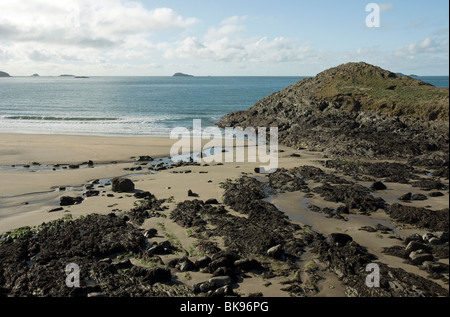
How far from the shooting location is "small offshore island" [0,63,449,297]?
434 inches

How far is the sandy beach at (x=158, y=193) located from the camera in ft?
40.9

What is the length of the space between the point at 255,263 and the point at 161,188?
10.9 meters

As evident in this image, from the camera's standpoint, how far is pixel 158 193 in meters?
20.6

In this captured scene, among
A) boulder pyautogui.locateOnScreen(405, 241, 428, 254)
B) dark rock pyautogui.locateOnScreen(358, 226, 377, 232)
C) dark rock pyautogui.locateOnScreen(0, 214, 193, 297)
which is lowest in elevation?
dark rock pyautogui.locateOnScreen(0, 214, 193, 297)

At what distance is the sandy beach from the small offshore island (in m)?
0.08

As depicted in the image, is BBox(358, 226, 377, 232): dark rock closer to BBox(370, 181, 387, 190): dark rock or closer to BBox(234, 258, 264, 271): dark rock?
BBox(370, 181, 387, 190): dark rock

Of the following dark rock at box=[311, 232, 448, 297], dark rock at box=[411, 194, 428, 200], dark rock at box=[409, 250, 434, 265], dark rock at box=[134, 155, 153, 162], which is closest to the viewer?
dark rock at box=[311, 232, 448, 297]

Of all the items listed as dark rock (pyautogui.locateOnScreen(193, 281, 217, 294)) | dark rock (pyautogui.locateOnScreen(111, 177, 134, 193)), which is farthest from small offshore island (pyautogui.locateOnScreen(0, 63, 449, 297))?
dark rock (pyautogui.locateOnScreen(111, 177, 134, 193))

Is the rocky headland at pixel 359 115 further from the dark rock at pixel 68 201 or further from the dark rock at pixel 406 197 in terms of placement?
the dark rock at pixel 68 201

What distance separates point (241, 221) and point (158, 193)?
6617mm

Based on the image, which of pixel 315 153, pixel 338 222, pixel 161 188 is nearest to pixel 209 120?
pixel 315 153

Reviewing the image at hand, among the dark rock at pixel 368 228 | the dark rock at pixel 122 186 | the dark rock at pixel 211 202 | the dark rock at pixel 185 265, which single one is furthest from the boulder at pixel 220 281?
the dark rock at pixel 122 186

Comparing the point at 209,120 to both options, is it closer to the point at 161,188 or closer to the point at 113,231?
the point at 161,188
